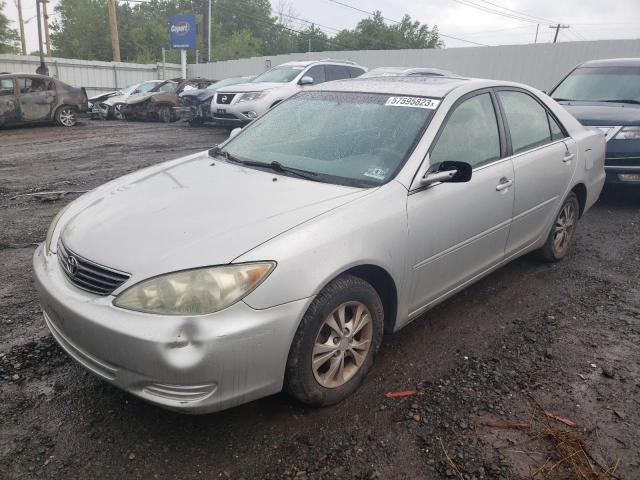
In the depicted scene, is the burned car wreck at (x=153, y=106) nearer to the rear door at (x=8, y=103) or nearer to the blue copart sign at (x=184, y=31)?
the rear door at (x=8, y=103)

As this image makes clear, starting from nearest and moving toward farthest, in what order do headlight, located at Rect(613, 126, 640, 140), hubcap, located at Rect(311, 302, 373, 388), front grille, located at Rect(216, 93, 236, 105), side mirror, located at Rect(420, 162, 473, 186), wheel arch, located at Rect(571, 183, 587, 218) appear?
1. hubcap, located at Rect(311, 302, 373, 388)
2. side mirror, located at Rect(420, 162, 473, 186)
3. wheel arch, located at Rect(571, 183, 587, 218)
4. headlight, located at Rect(613, 126, 640, 140)
5. front grille, located at Rect(216, 93, 236, 105)

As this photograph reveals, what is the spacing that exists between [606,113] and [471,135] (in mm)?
4411

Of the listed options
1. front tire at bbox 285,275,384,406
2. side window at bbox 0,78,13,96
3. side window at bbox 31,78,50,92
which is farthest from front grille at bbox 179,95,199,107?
front tire at bbox 285,275,384,406

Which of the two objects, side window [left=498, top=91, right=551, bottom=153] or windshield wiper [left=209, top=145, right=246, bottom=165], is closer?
windshield wiper [left=209, top=145, right=246, bottom=165]

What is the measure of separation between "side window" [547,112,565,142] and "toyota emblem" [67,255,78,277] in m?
3.73

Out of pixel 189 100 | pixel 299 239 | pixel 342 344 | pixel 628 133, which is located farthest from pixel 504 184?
pixel 189 100

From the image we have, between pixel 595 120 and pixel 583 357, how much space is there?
4560 mm

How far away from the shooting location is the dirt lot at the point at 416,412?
2.23 metres

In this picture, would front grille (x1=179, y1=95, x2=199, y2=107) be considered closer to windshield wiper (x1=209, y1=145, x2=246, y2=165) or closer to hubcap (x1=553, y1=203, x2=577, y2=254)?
windshield wiper (x1=209, y1=145, x2=246, y2=165)

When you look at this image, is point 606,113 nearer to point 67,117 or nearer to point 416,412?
point 416,412

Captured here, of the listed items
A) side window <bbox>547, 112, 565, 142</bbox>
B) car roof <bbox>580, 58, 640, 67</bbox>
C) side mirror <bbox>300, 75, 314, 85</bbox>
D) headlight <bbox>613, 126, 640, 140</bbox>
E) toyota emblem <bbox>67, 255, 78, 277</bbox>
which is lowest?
toyota emblem <bbox>67, 255, 78, 277</bbox>

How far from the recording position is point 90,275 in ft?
7.61

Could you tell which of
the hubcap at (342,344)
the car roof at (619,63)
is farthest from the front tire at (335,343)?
the car roof at (619,63)

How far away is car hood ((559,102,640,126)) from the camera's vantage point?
21.2ft
